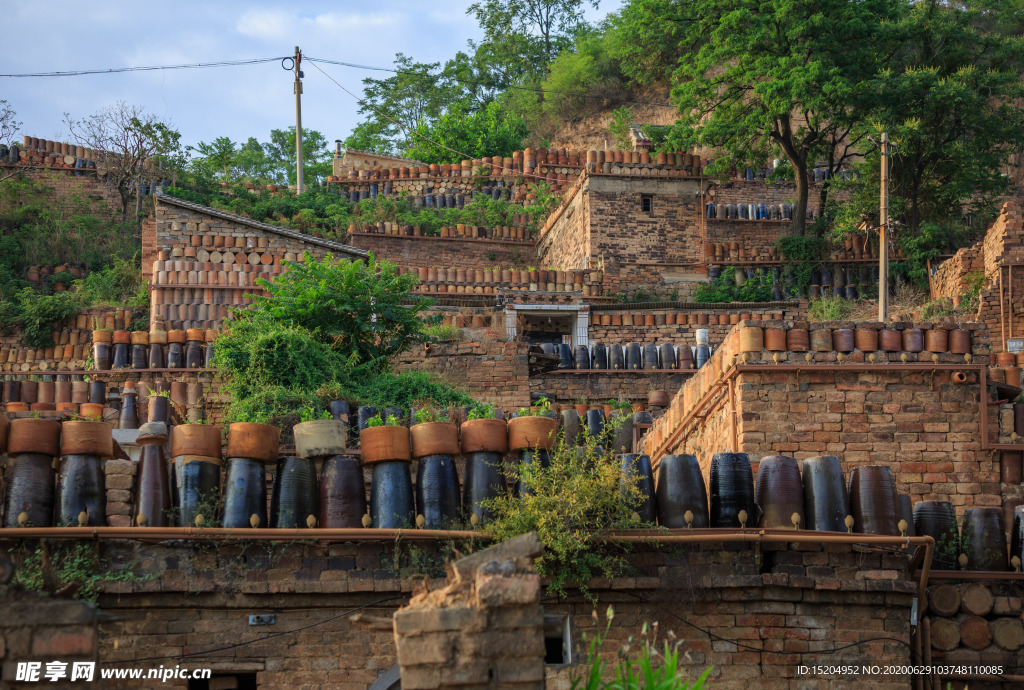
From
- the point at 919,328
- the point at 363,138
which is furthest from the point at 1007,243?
the point at 363,138

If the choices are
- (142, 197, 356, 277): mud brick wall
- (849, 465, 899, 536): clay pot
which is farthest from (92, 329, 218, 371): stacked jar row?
(849, 465, 899, 536): clay pot

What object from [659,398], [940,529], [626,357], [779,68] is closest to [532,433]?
[940,529]

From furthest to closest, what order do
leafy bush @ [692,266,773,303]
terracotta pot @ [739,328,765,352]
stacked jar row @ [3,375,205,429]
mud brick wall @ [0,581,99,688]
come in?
leafy bush @ [692,266,773,303], stacked jar row @ [3,375,205,429], terracotta pot @ [739,328,765,352], mud brick wall @ [0,581,99,688]

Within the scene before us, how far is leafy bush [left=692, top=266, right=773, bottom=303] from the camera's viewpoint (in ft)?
86.4

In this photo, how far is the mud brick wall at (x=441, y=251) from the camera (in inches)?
1161

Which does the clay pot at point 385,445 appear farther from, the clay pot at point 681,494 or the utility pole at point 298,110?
the utility pole at point 298,110

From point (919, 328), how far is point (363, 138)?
119 feet

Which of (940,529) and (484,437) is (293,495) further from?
(940,529)

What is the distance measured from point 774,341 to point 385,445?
4073mm

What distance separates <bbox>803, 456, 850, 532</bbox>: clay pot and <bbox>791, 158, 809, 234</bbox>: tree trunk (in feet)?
67.9

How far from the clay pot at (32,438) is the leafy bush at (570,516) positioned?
3491 millimetres

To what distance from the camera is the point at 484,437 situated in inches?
388

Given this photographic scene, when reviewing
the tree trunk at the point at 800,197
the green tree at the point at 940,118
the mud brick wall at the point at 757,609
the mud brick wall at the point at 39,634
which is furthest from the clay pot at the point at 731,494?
the tree trunk at the point at 800,197

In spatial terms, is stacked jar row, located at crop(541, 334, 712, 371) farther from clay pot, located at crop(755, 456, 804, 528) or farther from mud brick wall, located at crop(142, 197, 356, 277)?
clay pot, located at crop(755, 456, 804, 528)
